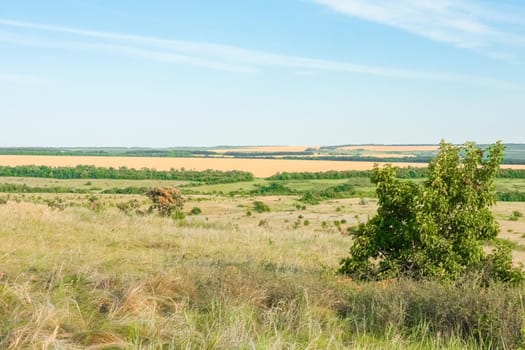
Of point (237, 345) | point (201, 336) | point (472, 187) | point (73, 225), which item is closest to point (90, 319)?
point (201, 336)

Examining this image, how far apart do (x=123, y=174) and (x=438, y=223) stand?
133 metres

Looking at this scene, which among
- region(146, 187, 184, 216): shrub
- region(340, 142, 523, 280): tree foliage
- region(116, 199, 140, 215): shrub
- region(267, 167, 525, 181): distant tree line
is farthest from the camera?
region(267, 167, 525, 181): distant tree line

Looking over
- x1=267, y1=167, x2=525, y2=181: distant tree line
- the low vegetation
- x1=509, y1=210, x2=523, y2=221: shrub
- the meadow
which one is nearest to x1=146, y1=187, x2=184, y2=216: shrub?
the low vegetation

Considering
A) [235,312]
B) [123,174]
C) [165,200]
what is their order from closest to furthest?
[235,312]
[165,200]
[123,174]

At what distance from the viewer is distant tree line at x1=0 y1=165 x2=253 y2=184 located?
133375mm

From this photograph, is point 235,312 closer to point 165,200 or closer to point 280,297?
point 280,297

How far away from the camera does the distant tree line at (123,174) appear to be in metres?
133

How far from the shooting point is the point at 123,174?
459 ft

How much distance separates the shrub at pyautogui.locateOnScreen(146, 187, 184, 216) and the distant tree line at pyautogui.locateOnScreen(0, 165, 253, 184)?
75.9 meters

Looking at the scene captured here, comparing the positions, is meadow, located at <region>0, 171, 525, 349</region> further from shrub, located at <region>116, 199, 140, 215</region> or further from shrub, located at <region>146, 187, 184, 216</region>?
shrub, located at <region>146, 187, 184, 216</region>

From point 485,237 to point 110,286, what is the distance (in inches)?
330

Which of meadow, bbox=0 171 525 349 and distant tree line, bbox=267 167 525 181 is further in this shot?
distant tree line, bbox=267 167 525 181

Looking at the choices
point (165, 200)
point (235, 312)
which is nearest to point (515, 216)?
point (165, 200)

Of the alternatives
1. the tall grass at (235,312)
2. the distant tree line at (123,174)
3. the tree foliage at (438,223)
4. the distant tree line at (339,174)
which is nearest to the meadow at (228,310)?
the tall grass at (235,312)
